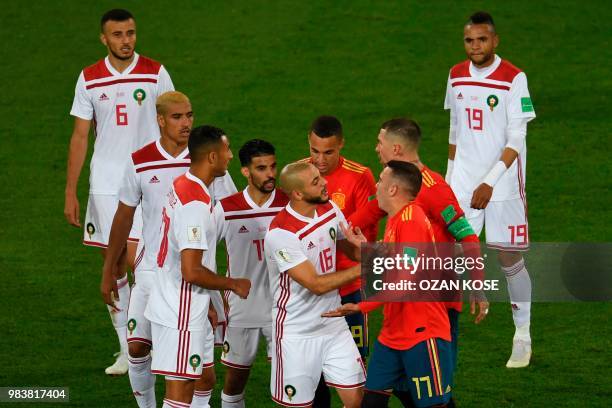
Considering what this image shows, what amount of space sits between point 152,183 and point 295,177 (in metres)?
1.24

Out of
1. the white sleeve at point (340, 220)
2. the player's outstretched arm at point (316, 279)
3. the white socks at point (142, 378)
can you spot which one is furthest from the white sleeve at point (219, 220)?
the white socks at point (142, 378)

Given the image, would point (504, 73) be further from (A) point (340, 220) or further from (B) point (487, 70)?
(A) point (340, 220)

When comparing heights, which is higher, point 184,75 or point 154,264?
point 184,75

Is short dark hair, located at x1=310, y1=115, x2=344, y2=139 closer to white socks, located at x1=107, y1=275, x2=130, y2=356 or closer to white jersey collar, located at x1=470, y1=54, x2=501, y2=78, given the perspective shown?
white jersey collar, located at x1=470, y1=54, x2=501, y2=78

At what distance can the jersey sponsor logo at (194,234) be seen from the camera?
7.66 m

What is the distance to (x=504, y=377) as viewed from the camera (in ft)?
33.0

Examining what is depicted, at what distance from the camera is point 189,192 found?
7.78m

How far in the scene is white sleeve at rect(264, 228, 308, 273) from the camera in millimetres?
7723

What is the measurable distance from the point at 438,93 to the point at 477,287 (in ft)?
32.7

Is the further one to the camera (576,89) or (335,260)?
(576,89)

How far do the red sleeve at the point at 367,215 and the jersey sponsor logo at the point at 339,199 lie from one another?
6.1 inches

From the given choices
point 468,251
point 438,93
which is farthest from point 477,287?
point 438,93

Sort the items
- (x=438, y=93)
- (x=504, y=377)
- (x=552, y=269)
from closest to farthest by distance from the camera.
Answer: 1. (x=504, y=377)
2. (x=552, y=269)
3. (x=438, y=93)

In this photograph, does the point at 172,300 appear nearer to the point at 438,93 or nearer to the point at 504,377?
the point at 504,377
